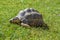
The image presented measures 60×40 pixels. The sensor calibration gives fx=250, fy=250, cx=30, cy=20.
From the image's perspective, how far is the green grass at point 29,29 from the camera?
8.11 m

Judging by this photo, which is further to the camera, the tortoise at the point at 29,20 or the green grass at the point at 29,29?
the tortoise at the point at 29,20

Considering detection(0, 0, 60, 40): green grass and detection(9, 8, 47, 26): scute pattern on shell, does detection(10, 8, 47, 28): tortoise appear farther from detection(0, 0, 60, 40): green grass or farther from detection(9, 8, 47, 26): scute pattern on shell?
detection(0, 0, 60, 40): green grass

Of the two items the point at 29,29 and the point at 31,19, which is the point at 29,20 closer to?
the point at 31,19

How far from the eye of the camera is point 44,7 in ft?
39.4

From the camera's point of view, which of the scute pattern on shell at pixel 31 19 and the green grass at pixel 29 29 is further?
the scute pattern on shell at pixel 31 19

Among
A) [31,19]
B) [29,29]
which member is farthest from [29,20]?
[29,29]

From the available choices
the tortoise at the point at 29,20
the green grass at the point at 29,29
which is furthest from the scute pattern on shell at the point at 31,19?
the green grass at the point at 29,29

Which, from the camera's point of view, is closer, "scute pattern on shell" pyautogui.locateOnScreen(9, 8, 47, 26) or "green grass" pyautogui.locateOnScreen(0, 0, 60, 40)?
"green grass" pyautogui.locateOnScreen(0, 0, 60, 40)

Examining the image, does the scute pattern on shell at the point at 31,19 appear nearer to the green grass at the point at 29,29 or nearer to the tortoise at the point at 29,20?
the tortoise at the point at 29,20

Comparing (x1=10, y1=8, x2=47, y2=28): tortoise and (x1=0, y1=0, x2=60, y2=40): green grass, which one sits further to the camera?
(x1=10, y1=8, x2=47, y2=28): tortoise

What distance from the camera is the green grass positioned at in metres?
8.11

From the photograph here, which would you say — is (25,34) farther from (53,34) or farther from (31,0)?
(31,0)

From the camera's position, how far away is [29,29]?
8688 millimetres

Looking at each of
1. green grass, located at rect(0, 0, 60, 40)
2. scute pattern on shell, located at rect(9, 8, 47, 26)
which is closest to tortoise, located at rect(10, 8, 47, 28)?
scute pattern on shell, located at rect(9, 8, 47, 26)
